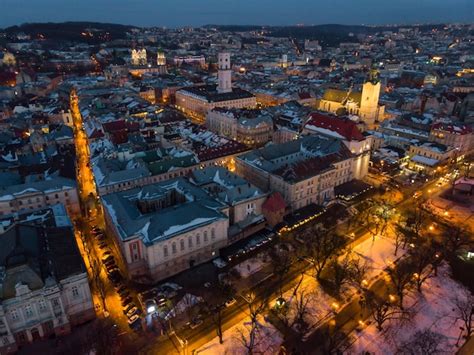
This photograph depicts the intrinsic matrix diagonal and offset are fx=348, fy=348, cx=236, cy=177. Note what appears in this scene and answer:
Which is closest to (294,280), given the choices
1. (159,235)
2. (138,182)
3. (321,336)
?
(321,336)

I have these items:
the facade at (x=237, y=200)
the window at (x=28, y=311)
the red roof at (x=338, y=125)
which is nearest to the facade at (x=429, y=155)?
the red roof at (x=338, y=125)

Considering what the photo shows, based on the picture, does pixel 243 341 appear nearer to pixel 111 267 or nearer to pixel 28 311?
pixel 111 267

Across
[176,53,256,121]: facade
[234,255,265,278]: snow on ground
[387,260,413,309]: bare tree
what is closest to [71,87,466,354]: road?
[387,260,413,309]: bare tree

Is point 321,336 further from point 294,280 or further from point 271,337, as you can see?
point 294,280

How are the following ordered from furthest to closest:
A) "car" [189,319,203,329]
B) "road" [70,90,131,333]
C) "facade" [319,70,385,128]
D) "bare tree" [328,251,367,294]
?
1. "facade" [319,70,385,128]
2. "bare tree" [328,251,367,294]
3. "road" [70,90,131,333]
4. "car" [189,319,203,329]

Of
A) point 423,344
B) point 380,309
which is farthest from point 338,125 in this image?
point 423,344

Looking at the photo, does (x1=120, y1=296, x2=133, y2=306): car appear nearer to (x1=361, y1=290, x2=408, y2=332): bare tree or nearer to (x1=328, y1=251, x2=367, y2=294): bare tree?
(x1=328, y1=251, x2=367, y2=294): bare tree
